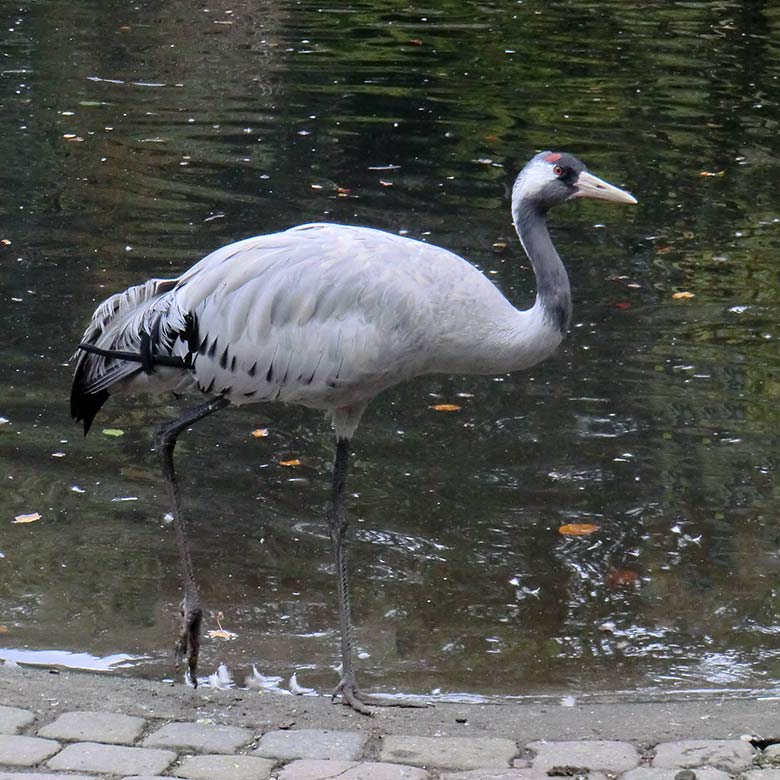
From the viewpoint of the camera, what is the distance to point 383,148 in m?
12.3

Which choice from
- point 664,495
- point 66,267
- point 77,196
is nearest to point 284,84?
point 77,196

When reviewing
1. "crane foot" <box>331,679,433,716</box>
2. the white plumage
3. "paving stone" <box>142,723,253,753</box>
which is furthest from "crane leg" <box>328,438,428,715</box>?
"paving stone" <box>142,723,253,753</box>

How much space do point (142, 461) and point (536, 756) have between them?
3.00 meters

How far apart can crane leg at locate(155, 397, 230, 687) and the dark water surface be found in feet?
0.52

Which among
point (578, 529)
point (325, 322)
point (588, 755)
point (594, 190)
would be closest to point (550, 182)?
point (594, 190)

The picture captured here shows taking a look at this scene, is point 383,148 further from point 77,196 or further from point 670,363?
point 670,363

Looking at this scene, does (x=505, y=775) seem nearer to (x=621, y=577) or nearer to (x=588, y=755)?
(x=588, y=755)

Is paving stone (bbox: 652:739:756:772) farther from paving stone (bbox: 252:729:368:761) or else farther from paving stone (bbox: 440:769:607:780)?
paving stone (bbox: 252:729:368:761)

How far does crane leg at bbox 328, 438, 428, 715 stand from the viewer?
15.8ft

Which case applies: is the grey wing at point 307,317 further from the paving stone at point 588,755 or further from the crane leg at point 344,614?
the paving stone at point 588,755

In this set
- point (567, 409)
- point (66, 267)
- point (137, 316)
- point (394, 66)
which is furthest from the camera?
point (394, 66)

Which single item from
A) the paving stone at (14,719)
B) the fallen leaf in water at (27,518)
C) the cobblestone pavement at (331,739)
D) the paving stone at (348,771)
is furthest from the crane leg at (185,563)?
the fallen leaf in water at (27,518)

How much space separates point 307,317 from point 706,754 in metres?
1.87

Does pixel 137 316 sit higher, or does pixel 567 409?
pixel 137 316
